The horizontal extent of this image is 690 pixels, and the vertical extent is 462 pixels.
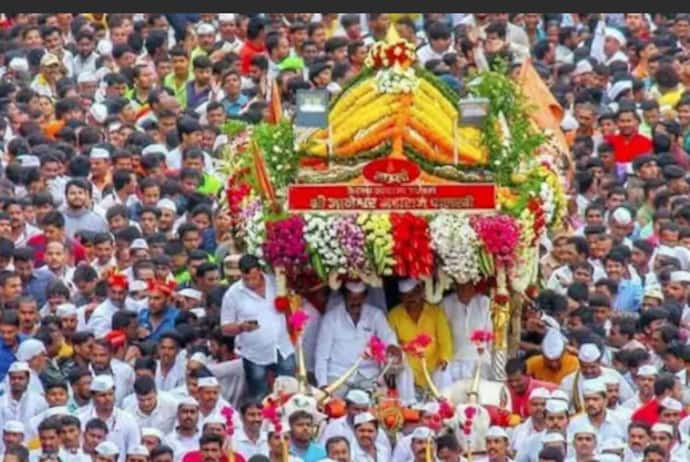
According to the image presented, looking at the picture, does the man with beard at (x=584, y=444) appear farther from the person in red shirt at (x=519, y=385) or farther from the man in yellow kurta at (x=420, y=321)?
the man in yellow kurta at (x=420, y=321)

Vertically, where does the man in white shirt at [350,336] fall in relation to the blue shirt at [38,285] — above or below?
below

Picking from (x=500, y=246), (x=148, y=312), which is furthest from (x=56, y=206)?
(x=500, y=246)

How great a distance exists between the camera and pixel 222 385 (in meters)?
38.8

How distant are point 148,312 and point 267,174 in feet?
5.99

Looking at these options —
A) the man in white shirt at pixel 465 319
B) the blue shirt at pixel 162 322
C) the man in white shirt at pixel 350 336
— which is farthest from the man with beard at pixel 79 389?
the man in white shirt at pixel 465 319

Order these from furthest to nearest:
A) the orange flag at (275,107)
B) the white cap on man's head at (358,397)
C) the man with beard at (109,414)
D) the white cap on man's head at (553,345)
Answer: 1. the orange flag at (275,107)
2. the white cap on man's head at (553,345)
3. the white cap on man's head at (358,397)
4. the man with beard at (109,414)

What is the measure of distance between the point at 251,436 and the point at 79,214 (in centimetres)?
514

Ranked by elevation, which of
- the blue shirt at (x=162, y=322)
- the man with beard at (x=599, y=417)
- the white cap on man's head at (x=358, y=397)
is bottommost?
the man with beard at (x=599, y=417)

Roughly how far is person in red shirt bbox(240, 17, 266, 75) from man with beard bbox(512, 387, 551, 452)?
10148 mm

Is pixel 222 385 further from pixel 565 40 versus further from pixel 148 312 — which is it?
pixel 565 40

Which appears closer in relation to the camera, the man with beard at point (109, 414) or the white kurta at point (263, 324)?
the man with beard at point (109, 414)

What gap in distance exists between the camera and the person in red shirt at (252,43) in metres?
47.7

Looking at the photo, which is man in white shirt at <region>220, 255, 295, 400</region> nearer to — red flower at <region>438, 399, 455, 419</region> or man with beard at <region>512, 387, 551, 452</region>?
red flower at <region>438, 399, 455, 419</region>

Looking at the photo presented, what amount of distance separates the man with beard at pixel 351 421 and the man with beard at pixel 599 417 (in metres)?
1.45
